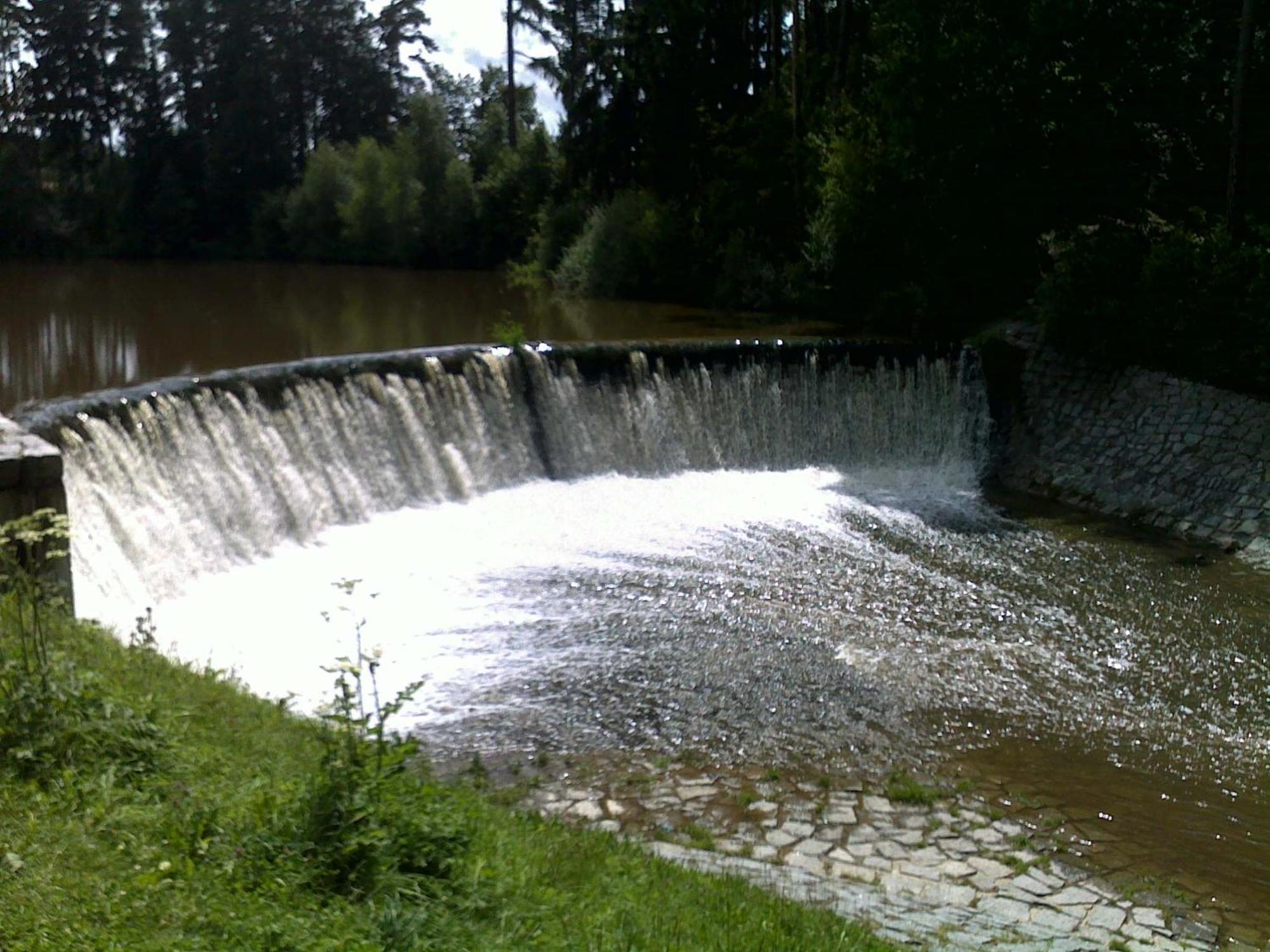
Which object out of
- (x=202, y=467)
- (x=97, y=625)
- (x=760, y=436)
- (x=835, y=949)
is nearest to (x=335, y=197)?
(x=760, y=436)

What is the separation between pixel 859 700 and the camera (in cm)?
879

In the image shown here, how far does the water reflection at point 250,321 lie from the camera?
1791 cm

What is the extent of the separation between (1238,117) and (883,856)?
1258 centimetres

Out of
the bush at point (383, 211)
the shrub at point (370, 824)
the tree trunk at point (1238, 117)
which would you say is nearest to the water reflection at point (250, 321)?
the bush at point (383, 211)

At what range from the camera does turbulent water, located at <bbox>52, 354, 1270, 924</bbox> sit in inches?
331

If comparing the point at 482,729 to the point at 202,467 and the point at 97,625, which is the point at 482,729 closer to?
the point at 97,625

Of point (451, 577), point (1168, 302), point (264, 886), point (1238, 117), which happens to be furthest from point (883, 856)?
point (1238, 117)

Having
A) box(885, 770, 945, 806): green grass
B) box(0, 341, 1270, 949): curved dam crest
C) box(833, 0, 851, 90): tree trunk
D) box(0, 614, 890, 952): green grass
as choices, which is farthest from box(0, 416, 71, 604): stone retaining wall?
box(833, 0, 851, 90): tree trunk

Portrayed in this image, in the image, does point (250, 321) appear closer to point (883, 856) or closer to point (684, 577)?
point (684, 577)

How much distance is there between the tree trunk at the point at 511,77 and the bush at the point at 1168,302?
24.6m

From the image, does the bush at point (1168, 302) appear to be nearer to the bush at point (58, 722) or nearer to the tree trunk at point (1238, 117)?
the tree trunk at point (1238, 117)

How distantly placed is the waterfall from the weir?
2cm

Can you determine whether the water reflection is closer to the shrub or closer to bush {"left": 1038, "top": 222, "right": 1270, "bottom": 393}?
bush {"left": 1038, "top": 222, "right": 1270, "bottom": 393}

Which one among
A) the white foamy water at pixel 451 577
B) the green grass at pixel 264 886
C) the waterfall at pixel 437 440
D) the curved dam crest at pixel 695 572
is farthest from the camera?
the waterfall at pixel 437 440
